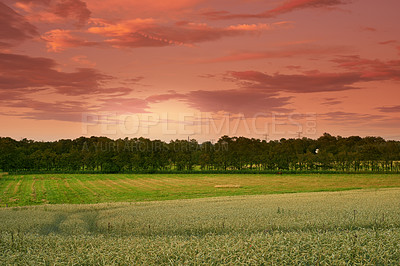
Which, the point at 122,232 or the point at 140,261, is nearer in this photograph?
the point at 140,261

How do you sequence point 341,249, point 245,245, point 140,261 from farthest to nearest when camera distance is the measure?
point 245,245
point 341,249
point 140,261

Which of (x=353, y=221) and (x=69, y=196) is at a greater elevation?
(x=353, y=221)

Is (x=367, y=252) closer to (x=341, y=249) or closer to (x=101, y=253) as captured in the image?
(x=341, y=249)

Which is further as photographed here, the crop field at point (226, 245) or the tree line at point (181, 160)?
the tree line at point (181, 160)

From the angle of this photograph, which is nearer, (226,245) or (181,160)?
(226,245)

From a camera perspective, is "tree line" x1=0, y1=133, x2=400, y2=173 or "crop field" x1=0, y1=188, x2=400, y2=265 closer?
"crop field" x1=0, y1=188, x2=400, y2=265

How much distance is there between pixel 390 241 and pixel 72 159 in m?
124

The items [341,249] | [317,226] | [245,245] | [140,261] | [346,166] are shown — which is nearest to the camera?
[140,261]

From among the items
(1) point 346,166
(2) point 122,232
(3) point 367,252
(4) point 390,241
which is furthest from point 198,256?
(1) point 346,166

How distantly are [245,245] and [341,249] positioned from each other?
3.07 m

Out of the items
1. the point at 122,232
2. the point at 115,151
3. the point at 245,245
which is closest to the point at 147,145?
the point at 115,151

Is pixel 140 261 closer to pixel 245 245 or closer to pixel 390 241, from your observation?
pixel 245 245

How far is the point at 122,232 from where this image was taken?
62.1 ft

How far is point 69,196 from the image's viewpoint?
5547 cm
